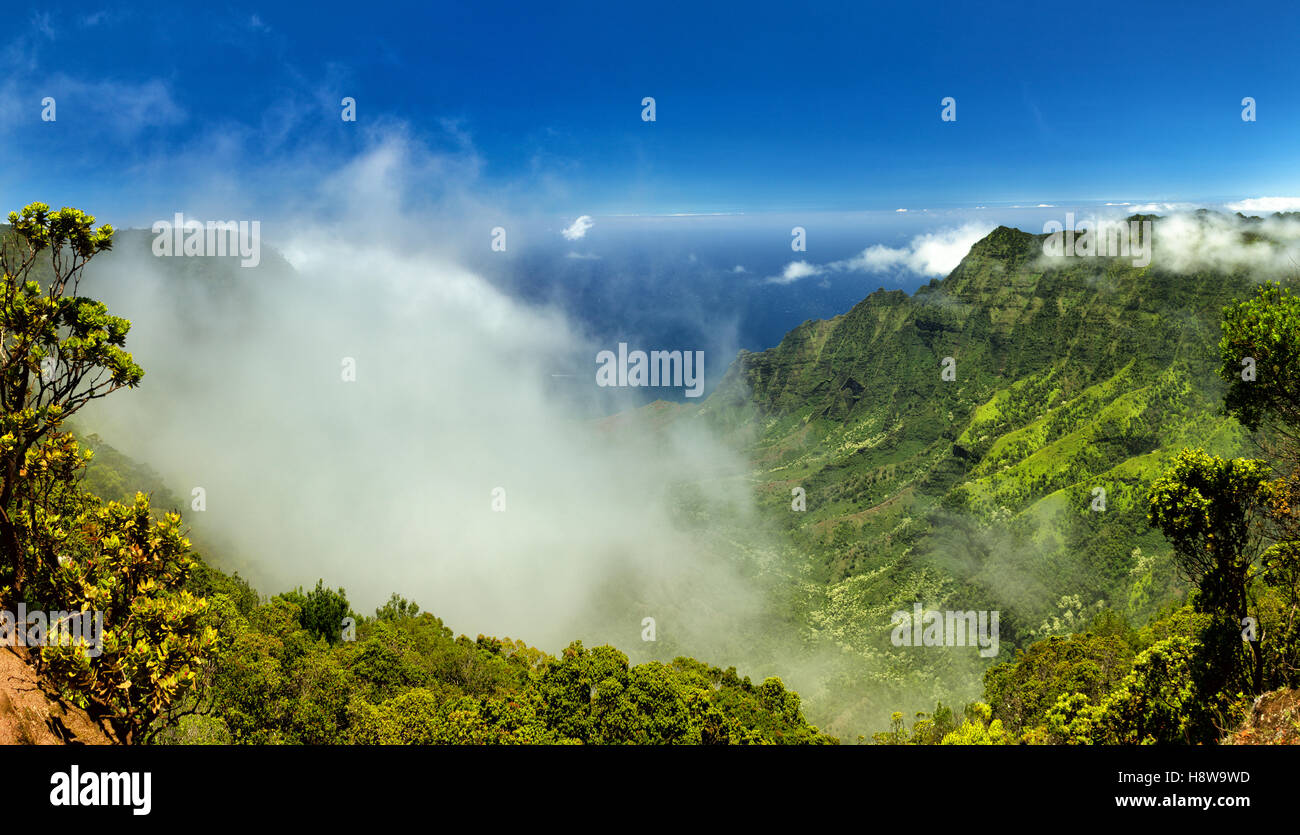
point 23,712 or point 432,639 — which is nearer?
point 23,712

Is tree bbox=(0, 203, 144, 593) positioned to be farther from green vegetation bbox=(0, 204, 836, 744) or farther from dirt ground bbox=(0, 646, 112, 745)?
dirt ground bbox=(0, 646, 112, 745)

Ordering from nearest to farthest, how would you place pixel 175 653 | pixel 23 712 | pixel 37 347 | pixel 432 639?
pixel 175 653 < pixel 37 347 < pixel 23 712 < pixel 432 639

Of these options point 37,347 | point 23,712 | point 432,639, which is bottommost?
point 432,639

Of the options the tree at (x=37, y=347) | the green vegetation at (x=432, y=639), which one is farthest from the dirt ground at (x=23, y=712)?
the tree at (x=37, y=347)

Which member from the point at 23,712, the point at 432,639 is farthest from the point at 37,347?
the point at 432,639

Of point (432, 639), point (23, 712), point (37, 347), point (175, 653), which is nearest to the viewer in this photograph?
point (175, 653)

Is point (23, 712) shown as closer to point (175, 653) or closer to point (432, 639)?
point (175, 653)

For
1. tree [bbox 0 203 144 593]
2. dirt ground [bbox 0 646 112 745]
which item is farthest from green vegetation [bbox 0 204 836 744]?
dirt ground [bbox 0 646 112 745]

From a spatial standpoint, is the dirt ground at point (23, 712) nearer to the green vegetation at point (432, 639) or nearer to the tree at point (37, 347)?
the green vegetation at point (432, 639)
